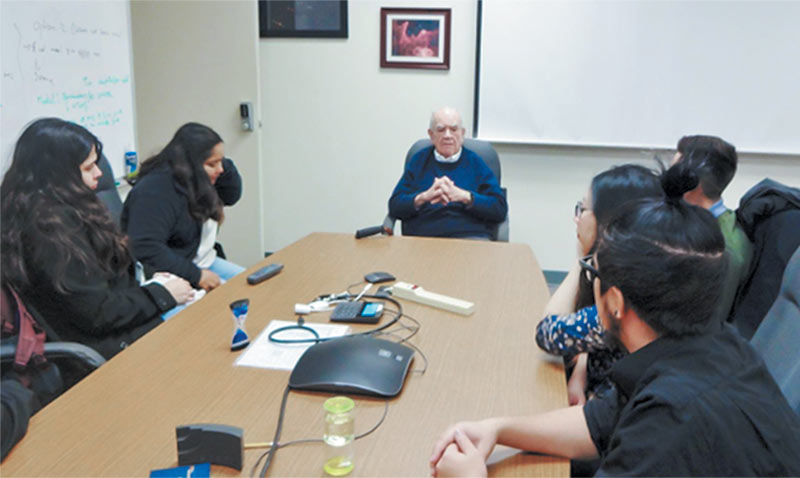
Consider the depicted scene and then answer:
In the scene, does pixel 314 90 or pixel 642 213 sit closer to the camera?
pixel 642 213

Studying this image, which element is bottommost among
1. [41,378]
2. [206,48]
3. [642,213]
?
[41,378]

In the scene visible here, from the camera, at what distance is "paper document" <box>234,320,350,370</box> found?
4.07 feet

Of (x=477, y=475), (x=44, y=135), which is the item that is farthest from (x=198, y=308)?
(x=477, y=475)

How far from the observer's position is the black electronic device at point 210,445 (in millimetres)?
881

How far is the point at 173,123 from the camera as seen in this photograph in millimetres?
3809

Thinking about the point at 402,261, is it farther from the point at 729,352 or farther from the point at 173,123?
the point at 173,123

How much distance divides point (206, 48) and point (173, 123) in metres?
0.53

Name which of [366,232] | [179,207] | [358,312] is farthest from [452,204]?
[358,312]

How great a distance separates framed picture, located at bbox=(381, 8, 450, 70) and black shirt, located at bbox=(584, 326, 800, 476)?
3050 millimetres

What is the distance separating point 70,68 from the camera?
8.30ft

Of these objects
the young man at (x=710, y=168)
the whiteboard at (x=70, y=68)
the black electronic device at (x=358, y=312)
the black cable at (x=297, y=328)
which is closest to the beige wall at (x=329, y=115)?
the whiteboard at (x=70, y=68)

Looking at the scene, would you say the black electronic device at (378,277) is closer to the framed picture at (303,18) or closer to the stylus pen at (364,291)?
the stylus pen at (364,291)

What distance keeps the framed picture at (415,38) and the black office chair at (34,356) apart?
2.74m

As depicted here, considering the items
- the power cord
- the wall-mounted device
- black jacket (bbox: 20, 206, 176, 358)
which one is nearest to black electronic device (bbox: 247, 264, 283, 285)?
black jacket (bbox: 20, 206, 176, 358)
